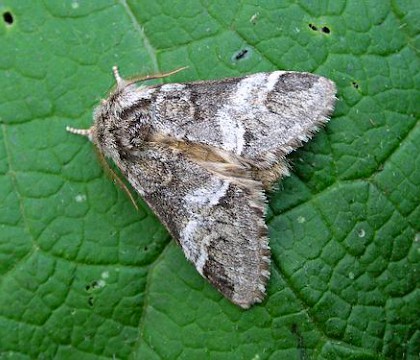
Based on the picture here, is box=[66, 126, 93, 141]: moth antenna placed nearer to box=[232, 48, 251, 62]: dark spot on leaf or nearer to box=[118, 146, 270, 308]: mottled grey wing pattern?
box=[118, 146, 270, 308]: mottled grey wing pattern

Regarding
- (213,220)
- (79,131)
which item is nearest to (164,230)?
(213,220)

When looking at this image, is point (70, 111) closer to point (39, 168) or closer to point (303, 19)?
point (39, 168)

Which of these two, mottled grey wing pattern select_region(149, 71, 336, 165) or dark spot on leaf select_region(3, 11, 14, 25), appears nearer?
mottled grey wing pattern select_region(149, 71, 336, 165)

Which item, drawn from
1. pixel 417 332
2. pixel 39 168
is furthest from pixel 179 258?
pixel 417 332

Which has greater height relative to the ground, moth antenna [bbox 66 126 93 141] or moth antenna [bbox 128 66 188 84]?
moth antenna [bbox 128 66 188 84]

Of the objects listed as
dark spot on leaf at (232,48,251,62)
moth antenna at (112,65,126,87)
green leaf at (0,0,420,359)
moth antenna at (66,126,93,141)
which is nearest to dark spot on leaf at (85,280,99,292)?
green leaf at (0,0,420,359)
